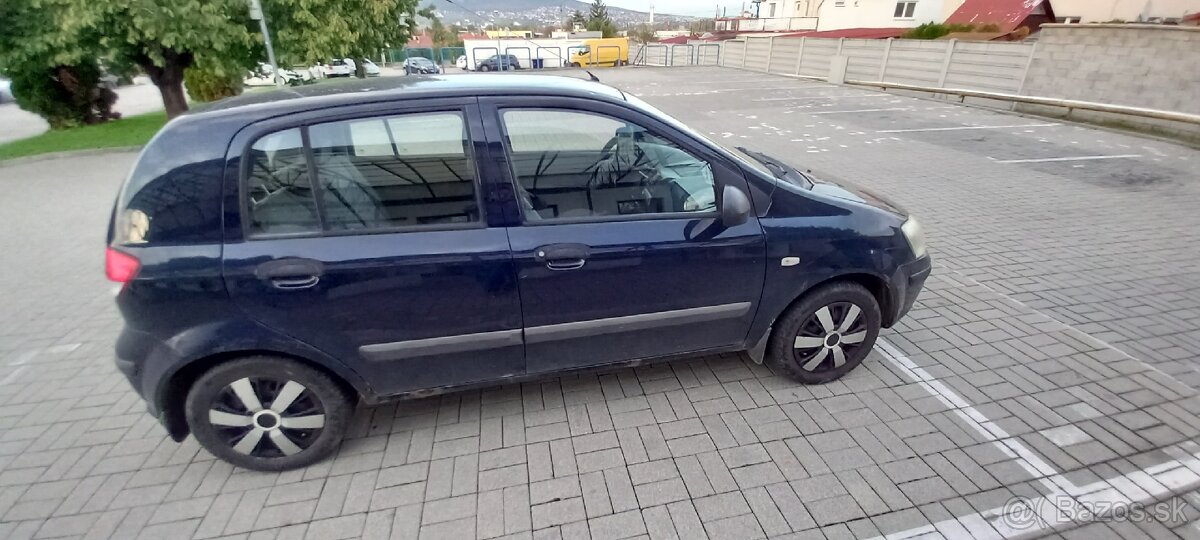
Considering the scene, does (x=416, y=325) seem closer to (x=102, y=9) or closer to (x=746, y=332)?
(x=746, y=332)

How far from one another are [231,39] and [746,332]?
1054cm

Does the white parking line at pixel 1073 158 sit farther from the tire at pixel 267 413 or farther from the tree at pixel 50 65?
the tree at pixel 50 65

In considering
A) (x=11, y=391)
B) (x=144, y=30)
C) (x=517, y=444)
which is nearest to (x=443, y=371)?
(x=517, y=444)

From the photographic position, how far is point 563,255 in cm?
238

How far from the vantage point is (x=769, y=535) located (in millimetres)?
2182

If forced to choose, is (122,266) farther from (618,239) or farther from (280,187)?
(618,239)

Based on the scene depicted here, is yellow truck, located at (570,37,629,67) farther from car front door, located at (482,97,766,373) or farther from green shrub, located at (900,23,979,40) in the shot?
car front door, located at (482,97,766,373)

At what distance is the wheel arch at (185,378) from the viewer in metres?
2.32

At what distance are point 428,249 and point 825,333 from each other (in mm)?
2156

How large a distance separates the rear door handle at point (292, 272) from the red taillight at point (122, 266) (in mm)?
468

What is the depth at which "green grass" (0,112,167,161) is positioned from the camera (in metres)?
10.4

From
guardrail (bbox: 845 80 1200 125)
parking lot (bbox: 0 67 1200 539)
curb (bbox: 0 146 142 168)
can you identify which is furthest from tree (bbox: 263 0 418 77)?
guardrail (bbox: 845 80 1200 125)

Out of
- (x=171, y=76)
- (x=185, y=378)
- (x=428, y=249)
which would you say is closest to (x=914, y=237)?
(x=428, y=249)

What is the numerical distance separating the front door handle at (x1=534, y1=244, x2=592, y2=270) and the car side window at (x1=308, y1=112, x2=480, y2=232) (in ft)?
1.10
